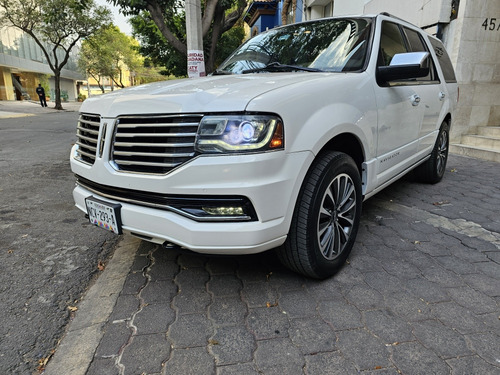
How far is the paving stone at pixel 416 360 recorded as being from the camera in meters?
1.71

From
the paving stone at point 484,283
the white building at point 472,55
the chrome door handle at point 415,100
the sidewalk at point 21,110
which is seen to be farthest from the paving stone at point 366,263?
the sidewalk at point 21,110

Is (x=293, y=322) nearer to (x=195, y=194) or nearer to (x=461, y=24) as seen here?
(x=195, y=194)

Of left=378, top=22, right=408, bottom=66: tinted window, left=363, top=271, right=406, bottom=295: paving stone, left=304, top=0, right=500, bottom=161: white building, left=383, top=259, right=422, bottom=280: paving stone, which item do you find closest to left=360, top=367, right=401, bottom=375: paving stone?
left=363, top=271, right=406, bottom=295: paving stone

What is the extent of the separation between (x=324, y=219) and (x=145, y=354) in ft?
4.39

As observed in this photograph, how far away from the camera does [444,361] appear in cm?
176

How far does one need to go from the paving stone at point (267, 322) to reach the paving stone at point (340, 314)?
9.9 inches

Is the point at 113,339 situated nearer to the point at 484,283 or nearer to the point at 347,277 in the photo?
the point at 347,277

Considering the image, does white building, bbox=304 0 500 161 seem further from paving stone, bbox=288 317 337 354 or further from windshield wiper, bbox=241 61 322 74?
paving stone, bbox=288 317 337 354

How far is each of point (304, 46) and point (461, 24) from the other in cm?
594

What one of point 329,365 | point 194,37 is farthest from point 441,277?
point 194,37

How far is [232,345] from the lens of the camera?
6.21 ft

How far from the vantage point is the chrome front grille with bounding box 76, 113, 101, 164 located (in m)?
2.40

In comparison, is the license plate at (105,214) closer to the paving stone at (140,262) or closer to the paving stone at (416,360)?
the paving stone at (140,262)

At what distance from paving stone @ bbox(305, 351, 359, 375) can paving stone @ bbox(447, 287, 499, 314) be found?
97 cm
